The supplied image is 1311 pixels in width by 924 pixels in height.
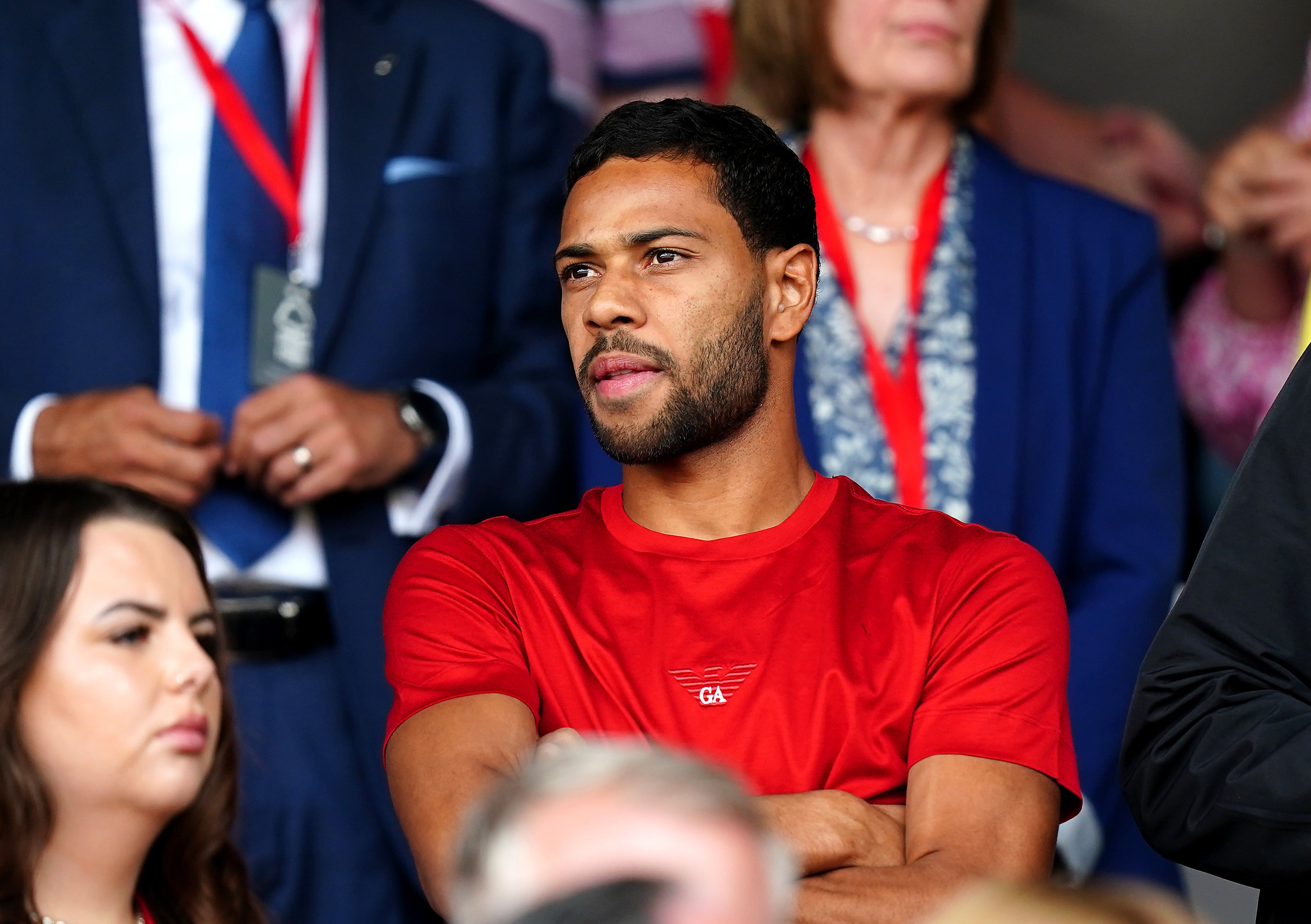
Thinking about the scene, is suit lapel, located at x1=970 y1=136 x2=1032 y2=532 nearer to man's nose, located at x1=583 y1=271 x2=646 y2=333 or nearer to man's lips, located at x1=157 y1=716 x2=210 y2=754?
man's nose, located at x1=583 y1=271 x2=646 y2=333

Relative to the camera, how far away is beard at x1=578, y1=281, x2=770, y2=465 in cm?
196

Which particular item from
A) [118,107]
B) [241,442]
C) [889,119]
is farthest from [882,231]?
[118,107]

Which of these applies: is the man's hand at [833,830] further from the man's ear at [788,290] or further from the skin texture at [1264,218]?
the skin texture at [1264,218]

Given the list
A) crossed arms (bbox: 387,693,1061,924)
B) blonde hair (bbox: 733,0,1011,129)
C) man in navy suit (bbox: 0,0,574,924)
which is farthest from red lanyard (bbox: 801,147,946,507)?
crossed arms (bbox: 387,693,1061,924)

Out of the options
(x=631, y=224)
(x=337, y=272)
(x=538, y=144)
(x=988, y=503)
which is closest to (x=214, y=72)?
(x=337, y=272)

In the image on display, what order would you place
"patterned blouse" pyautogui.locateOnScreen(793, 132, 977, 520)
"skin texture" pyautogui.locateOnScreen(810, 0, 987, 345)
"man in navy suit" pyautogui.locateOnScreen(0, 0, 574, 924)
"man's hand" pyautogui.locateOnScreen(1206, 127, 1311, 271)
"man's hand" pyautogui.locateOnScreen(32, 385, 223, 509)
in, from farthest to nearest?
"man's hand" pyautogui.locateOnScreen(1206, 127, 1311, 271) < "skin texture" pyautogui.locateOnScreen(810, 0, 987, 345) < "patterned blouse" pyautogui.locateOnScreen(793, 132, 977, 520) < "man in navy suit" pyautogui.locateOnScreen(0, 0, 574, 924) < "man's hand" pyautogui.locateOnScreen(32, 385, 223, 509)

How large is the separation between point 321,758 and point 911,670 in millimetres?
1082

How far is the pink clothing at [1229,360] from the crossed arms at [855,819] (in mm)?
1483

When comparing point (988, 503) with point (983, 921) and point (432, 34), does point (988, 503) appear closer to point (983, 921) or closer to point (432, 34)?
point (432, 34)

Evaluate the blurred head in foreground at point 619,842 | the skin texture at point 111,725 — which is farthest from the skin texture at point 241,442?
the blurred head in foreground at point 619,842

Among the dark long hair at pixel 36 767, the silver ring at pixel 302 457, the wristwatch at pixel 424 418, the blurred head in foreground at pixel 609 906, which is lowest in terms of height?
the dark long hair at pixel 36 767

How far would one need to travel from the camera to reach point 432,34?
295 cm

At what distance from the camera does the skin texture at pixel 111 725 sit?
6.32 ft

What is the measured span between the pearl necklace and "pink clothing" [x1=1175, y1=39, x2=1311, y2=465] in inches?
26.3
